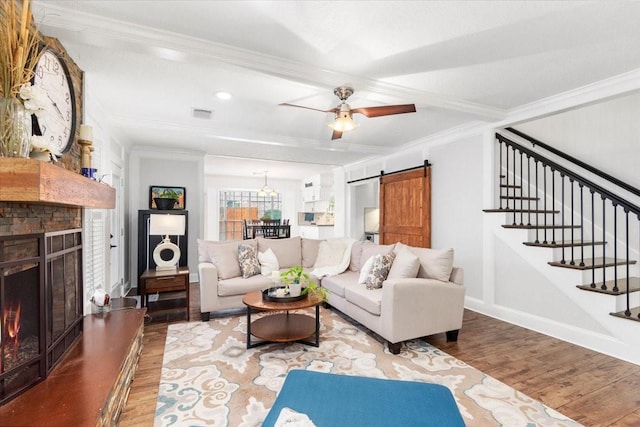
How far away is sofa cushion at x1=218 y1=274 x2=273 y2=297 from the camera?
12.1 feet

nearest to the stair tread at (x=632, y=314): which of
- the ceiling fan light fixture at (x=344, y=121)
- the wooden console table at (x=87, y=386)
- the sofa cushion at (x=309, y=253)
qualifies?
the ceiling fan light fixture at (x=344, y=121)

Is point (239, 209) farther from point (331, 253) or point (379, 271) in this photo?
point (379, 271)

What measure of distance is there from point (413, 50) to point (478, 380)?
256 cm

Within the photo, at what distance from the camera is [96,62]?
8.43 feet

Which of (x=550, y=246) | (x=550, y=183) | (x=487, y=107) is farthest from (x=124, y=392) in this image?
(x=550, y=183)

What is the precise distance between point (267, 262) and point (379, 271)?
5.19 ft

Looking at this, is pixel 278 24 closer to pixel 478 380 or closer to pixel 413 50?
pixel 413 50

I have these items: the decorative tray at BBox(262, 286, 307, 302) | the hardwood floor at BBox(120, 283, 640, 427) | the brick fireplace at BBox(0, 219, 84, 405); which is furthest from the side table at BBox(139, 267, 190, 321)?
the brick fireplace at BBox(0, 219, 84, 405)

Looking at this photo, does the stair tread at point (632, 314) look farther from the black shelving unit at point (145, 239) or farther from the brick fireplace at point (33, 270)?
the black shelving unit at point (145, 239)

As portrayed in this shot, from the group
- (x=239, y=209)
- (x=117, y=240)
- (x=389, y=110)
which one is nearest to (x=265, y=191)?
(x=239, y=209)

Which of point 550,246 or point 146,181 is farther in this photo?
point 146,181

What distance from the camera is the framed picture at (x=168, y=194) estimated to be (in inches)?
214

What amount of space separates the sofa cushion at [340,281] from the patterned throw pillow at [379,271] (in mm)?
307

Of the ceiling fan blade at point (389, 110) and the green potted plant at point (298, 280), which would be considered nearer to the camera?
the ceiling fan blade at point (389, 110)
